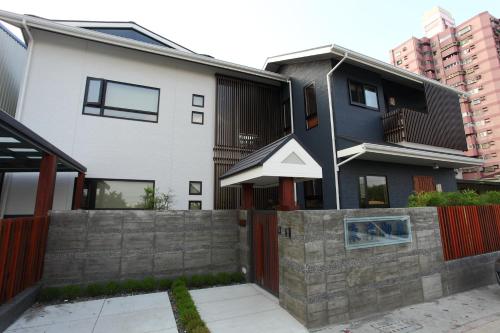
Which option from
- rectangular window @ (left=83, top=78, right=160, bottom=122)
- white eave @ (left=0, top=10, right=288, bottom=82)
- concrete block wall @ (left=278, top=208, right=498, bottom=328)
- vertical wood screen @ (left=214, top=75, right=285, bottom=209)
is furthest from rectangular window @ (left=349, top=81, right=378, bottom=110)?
rectangular window @ (left=83, top=78, right=160, bottom=122)

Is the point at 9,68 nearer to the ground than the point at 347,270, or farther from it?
farther from it

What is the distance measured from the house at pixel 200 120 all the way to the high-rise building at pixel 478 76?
3573cm

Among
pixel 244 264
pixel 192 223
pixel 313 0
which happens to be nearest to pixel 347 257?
pixel 244 264

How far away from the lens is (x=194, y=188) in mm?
8352

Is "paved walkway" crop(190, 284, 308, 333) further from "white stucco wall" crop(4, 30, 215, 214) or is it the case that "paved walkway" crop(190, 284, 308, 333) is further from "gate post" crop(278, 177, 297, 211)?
"white stucco wall" crop(4, 30, 215, 214)

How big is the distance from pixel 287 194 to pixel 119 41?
24.4ft

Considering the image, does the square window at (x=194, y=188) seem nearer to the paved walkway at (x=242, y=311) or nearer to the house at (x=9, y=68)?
the paved walkway at (x=242, y=311)

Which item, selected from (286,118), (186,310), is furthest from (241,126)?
(186,310)

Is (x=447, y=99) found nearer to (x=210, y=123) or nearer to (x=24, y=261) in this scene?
(x=210, y=123)

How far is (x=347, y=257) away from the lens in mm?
4188

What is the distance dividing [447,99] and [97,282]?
14194 mm

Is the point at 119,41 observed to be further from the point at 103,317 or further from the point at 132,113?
the point at 103,317

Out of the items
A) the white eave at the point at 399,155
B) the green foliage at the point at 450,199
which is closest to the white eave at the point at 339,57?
the white eave at the point at 399,155

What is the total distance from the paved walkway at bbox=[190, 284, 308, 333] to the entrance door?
24.1 ft
